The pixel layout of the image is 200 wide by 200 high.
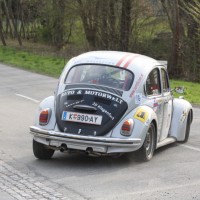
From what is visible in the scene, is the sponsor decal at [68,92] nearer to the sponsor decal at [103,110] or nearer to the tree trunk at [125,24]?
the sponsor decal at [103,110]

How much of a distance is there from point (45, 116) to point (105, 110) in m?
0.94

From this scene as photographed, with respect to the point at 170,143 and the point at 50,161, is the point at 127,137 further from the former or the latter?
the point at 170,143

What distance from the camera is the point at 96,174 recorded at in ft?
25.6

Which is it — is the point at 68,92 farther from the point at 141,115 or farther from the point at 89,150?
the point at 141,115

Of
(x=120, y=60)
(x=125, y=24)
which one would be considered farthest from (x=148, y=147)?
(x=125, y=24)

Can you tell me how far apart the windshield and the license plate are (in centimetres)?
70

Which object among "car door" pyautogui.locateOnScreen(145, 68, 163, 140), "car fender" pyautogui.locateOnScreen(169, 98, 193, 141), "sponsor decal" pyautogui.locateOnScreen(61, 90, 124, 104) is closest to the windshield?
"sponsor decal" pyautogui.locateOnScreen(61, 90, 124, 104)

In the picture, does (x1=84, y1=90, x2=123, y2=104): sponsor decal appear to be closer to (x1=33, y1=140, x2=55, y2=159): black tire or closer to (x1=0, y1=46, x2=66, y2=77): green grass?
(x1=33, y1=140, x2=55, y2=159): black tire

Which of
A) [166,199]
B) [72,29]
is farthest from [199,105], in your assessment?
[72,29]

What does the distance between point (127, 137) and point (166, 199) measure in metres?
1.61

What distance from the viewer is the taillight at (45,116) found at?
27.7 feet

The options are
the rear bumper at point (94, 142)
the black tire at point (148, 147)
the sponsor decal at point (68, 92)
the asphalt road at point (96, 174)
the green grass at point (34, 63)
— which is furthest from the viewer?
the green grass at point (34, 63)

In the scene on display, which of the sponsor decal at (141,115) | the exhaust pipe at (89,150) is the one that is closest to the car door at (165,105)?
the sponsor decal at (141,115)

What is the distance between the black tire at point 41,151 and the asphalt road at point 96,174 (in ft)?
0.33
